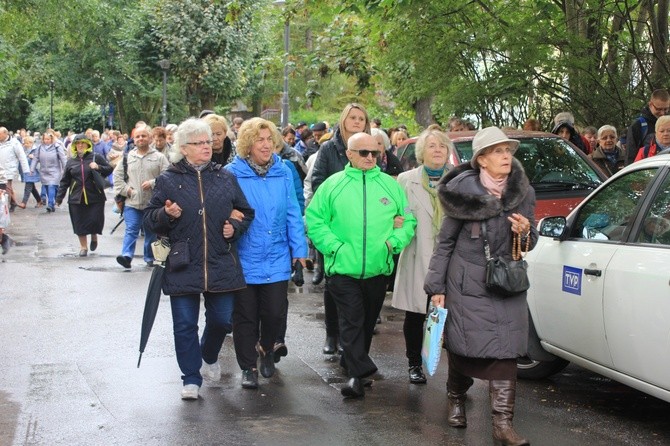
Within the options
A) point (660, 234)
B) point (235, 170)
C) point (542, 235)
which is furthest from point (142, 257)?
point (660, 234)

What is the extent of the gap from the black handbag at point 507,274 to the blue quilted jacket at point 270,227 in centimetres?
191

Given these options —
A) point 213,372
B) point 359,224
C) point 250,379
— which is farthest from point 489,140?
point 213,372

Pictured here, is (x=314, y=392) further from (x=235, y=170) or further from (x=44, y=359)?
(x=44, y=359)

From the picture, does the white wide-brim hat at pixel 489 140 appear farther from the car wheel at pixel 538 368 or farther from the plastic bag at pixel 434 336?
the car wheel at pixel 538 368

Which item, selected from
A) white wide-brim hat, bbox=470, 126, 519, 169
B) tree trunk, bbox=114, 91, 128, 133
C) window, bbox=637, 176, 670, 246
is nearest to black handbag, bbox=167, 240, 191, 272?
white wide-brim hat, bbox=470, 126, 519, 169

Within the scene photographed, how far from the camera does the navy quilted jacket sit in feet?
24.3

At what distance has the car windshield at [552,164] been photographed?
36.9 feet

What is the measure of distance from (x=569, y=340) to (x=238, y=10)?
953cm

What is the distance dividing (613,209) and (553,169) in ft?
14.3

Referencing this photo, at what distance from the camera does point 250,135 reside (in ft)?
26.0

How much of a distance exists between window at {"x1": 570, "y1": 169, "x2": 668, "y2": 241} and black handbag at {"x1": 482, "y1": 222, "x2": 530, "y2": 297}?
789mm

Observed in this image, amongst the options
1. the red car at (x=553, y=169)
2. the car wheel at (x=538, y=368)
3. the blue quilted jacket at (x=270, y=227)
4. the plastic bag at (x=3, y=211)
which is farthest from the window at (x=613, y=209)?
the plastic bag at (x=3, y=211)

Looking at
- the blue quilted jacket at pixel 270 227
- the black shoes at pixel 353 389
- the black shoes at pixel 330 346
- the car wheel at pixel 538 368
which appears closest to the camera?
the black shoes at pixel 353 389

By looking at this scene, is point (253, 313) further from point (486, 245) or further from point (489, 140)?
point (489, 140)
